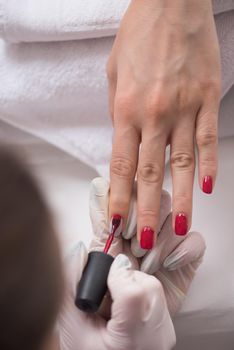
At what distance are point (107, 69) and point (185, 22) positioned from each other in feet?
0.40

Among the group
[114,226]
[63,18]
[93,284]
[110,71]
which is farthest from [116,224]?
[63,18]

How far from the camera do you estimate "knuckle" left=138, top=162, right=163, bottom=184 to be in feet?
2.47

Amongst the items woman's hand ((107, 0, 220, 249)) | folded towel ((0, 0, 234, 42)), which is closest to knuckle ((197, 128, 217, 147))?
woman's hand ((107, 0, 220, 249))

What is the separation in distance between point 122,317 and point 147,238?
11 centimetres

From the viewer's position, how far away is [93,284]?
67cm

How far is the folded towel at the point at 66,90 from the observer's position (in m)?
0.90

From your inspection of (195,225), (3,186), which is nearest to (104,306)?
(195,225)

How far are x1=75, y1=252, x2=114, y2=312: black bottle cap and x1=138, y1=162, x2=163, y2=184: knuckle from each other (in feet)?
0.36

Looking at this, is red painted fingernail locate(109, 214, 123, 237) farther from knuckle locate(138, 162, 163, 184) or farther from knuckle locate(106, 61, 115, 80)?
knuckle locate(106, 61, 115, 80)

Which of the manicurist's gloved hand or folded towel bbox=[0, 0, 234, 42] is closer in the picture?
the manicurist's gloved hand

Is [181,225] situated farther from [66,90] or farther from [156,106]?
[66,90]

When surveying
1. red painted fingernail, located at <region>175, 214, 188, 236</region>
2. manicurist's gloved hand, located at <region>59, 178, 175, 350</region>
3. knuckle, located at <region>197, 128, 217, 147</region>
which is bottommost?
manicurist's gloved hand, located at <region>59, 178, 175, 350</region>

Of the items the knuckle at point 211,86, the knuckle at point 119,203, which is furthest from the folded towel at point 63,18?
the knuckle at point 119,203

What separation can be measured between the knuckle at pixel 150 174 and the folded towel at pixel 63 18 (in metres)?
0.23
